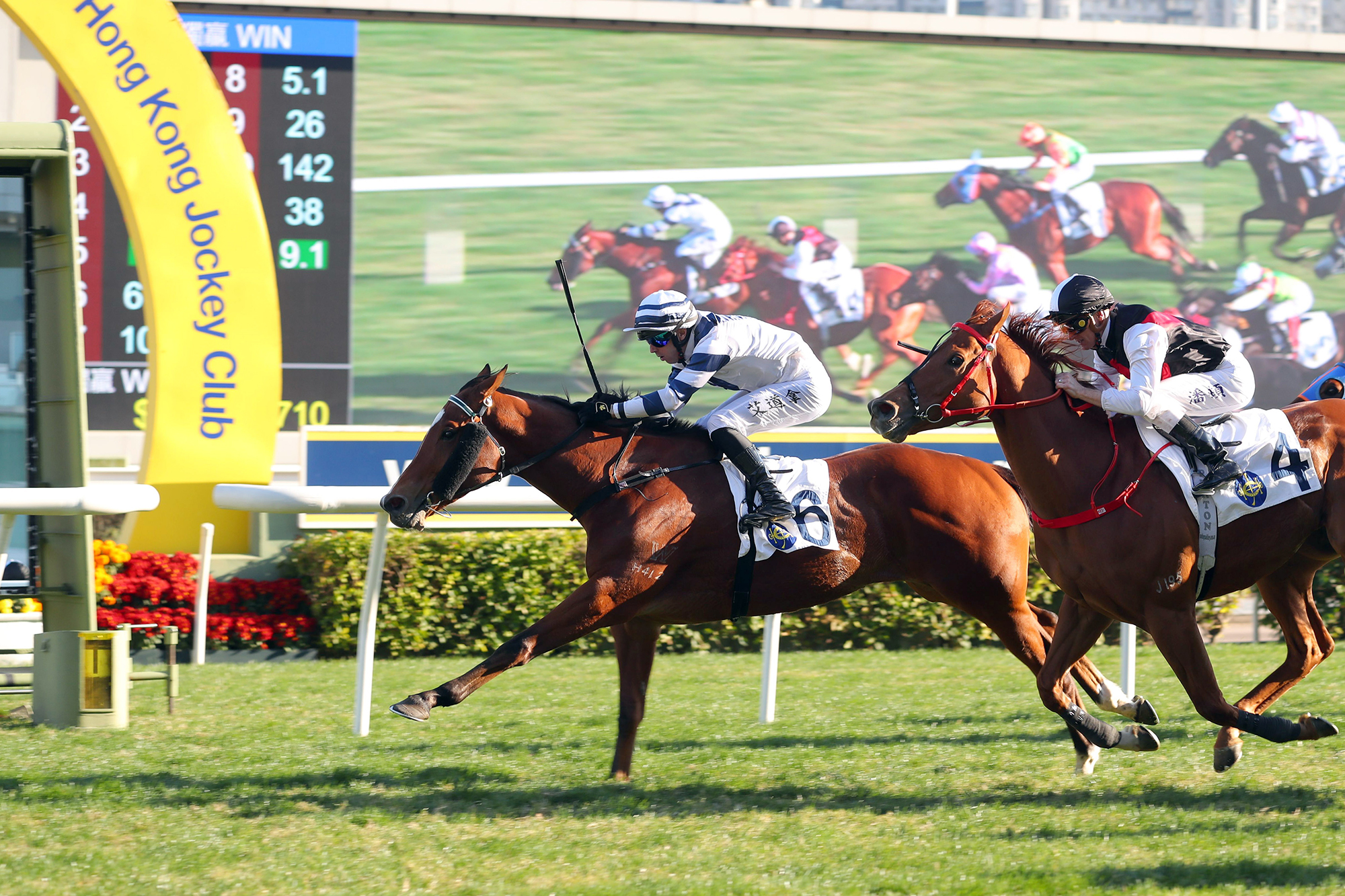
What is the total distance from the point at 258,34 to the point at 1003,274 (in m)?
7.10

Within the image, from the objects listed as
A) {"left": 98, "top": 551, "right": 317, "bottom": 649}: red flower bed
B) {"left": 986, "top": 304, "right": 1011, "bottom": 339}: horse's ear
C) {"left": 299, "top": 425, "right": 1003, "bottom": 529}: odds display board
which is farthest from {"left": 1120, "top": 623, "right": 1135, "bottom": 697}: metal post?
{"left": 98, "top": 551, "right": 317, "bottom": 649}: red flower bed

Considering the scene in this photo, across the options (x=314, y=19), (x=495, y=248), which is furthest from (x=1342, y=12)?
(x=314, y=19)

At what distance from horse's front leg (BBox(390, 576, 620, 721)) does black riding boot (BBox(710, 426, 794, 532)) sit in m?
0.54

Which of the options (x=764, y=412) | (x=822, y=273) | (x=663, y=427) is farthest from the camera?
(x=822, y=273)

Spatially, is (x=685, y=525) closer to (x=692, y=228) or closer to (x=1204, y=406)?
(x=1204, y=406)

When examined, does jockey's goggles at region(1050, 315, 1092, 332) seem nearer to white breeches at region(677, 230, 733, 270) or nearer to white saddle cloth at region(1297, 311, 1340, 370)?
white breeches at region(677, 230, 733, 270)

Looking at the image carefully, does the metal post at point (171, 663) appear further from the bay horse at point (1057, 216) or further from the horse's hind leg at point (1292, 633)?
the bay horse at point (1057, 216)

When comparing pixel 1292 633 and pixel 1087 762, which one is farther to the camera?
pixel 1292 633

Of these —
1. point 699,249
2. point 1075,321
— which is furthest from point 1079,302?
point 699,249

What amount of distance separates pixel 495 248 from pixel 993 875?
30.4 feet

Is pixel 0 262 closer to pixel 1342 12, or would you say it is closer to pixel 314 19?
pixel 314 19

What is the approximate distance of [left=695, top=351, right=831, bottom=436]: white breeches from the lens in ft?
15.4

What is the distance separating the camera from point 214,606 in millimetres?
8203

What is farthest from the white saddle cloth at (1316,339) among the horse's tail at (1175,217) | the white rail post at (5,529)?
the white rail post at (5,529)
